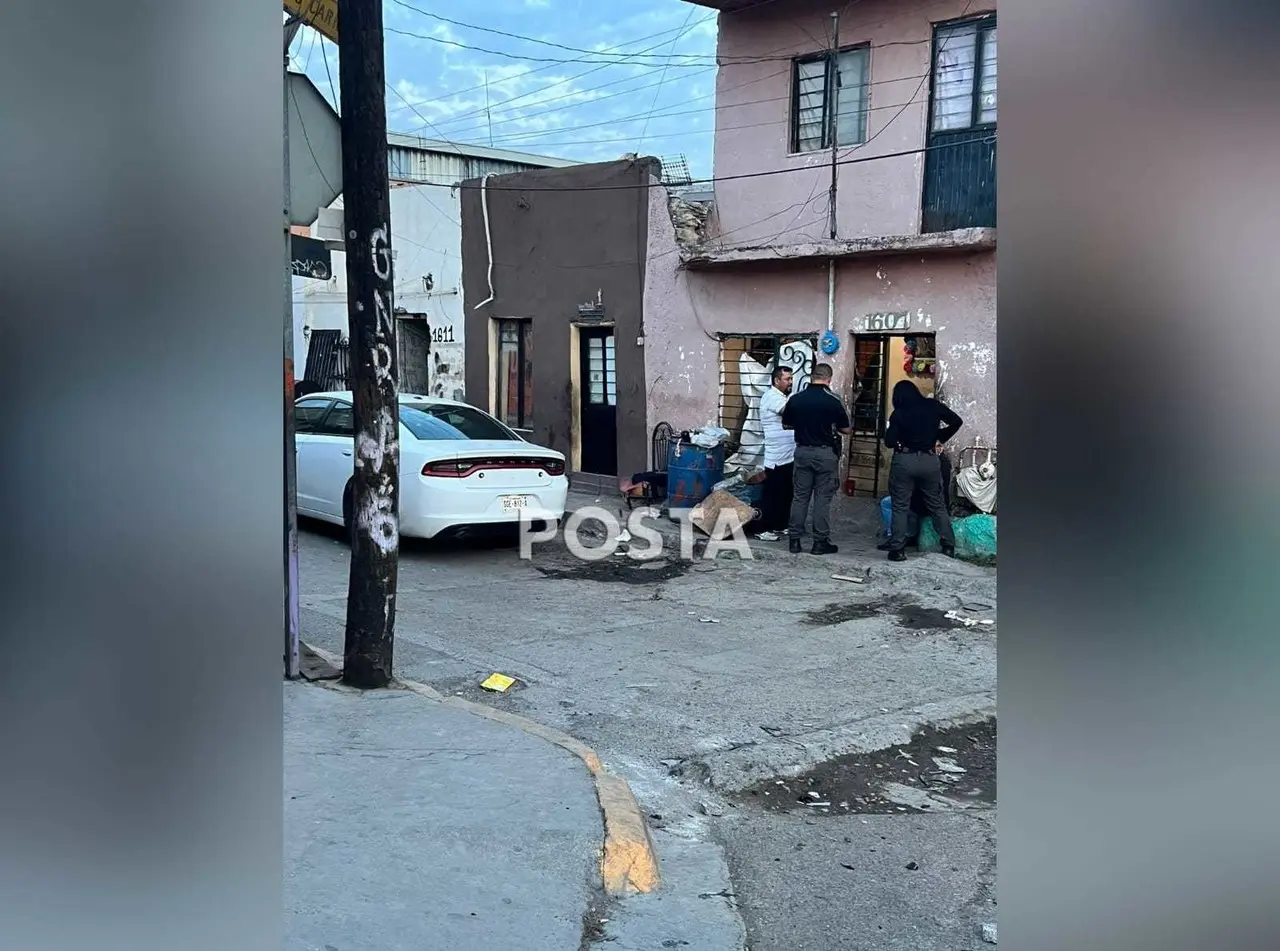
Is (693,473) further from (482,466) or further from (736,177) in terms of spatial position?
(736,177)

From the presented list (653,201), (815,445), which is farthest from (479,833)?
(653,201)

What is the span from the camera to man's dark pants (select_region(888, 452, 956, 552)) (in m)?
10.3

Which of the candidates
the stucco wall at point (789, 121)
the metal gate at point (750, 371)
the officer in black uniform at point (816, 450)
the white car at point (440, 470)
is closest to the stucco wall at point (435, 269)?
the stucco wall at point (789, 121)

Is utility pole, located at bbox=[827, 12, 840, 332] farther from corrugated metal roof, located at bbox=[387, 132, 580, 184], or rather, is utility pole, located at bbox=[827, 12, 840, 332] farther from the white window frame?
corrugated metal roof, located at bbox=[387, 132, 580, 184]

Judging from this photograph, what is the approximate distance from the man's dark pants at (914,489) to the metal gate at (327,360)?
509 inches

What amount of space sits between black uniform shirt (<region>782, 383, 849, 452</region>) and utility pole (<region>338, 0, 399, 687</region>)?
18.5 ft

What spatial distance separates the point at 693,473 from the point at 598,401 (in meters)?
3.68

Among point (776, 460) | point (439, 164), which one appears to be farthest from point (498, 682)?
point (439, 164)

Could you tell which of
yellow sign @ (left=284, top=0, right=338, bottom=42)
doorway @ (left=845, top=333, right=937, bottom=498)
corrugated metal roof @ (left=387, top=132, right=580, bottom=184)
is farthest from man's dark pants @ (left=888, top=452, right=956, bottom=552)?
corrugated metal roof @ (left=387, top=132, right=580, bottom=184)

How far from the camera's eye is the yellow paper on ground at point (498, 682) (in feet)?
21.0
